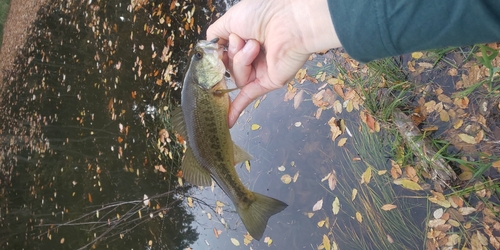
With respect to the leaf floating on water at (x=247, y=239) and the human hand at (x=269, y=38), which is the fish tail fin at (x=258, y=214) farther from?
the leaf floating on water at (x=247, y=239)

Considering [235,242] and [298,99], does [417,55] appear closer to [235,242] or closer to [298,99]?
[298,99]

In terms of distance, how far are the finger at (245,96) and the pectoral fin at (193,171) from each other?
0.42 metres

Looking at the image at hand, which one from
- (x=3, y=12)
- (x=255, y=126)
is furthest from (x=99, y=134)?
(x=3, y=12)

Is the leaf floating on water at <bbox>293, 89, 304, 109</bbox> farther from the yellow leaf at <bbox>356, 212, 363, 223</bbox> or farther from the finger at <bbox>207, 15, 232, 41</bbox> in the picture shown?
the finger at <bbox>207, 15, 232, 41</bbox>

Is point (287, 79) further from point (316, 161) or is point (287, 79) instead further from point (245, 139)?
point (245, 139)

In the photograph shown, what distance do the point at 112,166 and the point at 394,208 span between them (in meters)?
5.04

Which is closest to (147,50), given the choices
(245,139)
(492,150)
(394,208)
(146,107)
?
(146,107)

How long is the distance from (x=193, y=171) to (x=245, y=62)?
95 centimetres

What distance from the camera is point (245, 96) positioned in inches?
115

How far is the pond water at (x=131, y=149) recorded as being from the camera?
4.28m

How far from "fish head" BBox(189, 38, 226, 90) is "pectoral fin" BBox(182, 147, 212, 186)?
22.1 inches

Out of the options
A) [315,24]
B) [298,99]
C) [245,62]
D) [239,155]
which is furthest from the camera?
[298,99]

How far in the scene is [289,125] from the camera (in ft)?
14.9

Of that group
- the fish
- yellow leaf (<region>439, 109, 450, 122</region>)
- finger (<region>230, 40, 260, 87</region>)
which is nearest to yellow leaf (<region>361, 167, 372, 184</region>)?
yellow leaf (<region>439, 109, 450, 122</region>)
